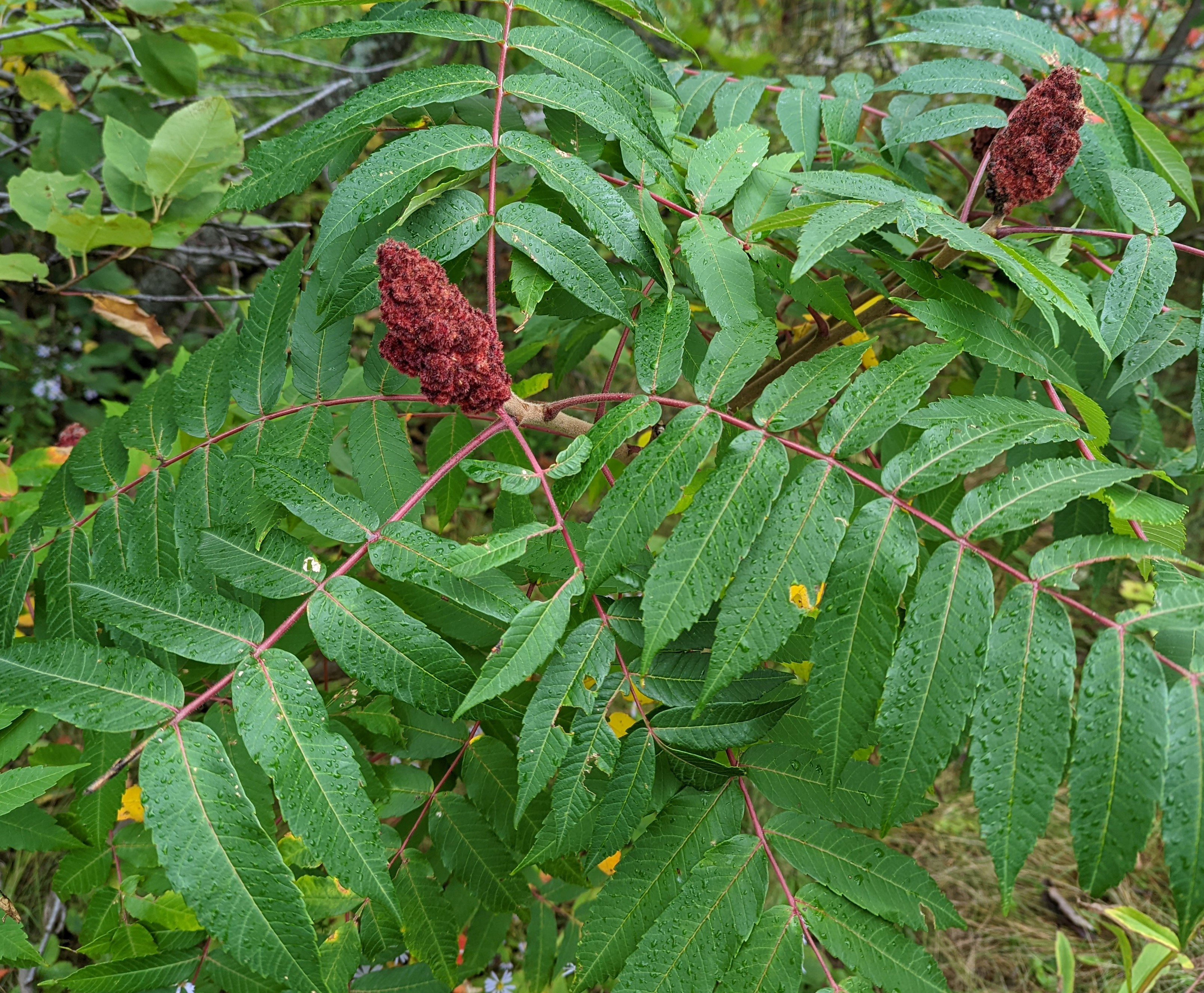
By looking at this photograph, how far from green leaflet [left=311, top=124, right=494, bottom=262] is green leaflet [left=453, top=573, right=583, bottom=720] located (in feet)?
2.24

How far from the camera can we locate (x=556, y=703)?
108 cm

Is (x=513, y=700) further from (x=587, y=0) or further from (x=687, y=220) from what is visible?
(x=587, y=0)

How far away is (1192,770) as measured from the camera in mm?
888

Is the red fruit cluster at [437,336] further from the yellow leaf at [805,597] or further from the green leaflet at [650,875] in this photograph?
the green leaflet at [650,875]

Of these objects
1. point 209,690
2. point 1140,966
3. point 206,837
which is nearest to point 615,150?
point 209,690

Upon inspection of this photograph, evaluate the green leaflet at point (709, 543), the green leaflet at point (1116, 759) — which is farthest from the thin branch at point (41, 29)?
the green leaflet at point (1116, 759)

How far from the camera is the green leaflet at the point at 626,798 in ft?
3.71

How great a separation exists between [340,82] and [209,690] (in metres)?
3.32

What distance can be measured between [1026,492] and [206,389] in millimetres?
1592

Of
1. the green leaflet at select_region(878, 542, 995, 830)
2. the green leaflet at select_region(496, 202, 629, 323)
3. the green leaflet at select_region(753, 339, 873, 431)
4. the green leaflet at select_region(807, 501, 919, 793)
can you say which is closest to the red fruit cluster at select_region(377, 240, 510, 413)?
the green leaflet at select_region(496, 202, 629, 323)

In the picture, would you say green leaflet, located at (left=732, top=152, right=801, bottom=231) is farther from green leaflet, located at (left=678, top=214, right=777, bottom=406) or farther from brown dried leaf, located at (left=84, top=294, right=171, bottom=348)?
brown dried leaf, located at (left=84, top=294, right=171, bottom=348)

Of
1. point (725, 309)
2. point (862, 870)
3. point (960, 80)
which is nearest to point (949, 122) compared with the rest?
point (960, 80)

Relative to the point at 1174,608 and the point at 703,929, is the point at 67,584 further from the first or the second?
the point at 1174,608

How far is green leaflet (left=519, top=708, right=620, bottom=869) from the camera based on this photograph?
42.9 inches
